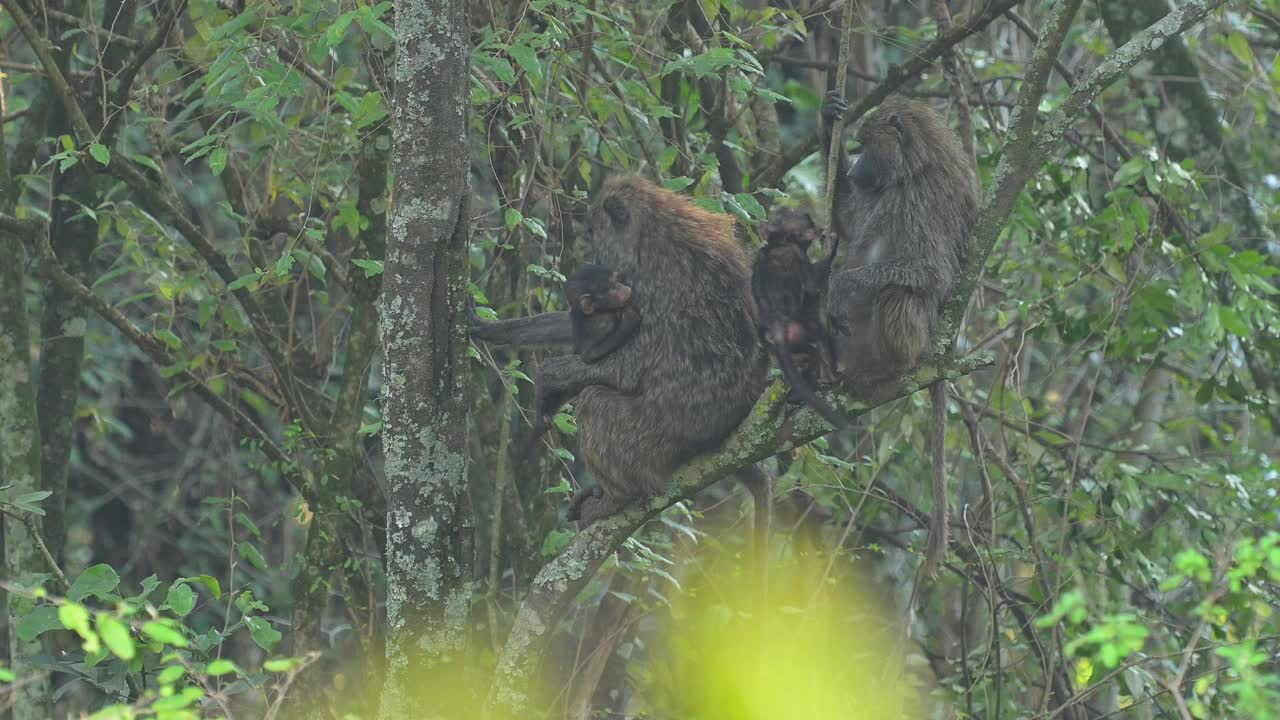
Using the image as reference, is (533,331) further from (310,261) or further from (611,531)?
(611,531)

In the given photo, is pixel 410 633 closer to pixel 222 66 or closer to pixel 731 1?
pixel 222 66

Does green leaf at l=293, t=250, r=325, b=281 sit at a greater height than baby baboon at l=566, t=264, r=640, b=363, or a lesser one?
greater

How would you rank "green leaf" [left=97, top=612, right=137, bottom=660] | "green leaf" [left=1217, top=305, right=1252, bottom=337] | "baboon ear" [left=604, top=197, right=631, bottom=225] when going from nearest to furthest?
"green leaf" [left=97, top=612, right=137, bottom=660]
"baboon ear" [left=604, top=197, right=631, bottom=225]
"green leaf" [left=1217, top=305, right=1252, bottom=337]

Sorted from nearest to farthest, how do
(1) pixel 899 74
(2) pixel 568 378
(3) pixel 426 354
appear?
(3) pixel 426 354 < (2) pixel 568 378 < (1) pixel 899 74

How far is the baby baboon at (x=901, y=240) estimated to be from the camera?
201 inches

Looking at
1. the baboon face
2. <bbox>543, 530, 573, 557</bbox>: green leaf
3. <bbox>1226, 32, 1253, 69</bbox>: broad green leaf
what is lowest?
<bbox>543, 530, 573, 557</bbox>: green leaf

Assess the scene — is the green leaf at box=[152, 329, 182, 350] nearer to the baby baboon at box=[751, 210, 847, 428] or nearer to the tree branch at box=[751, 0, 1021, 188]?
the baby baboon at box=[751, 210, 847, 428]

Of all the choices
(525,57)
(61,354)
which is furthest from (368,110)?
(61,354)

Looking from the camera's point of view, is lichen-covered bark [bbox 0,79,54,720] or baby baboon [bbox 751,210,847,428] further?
lichen-covered bark [bbox 0,79,54,720]

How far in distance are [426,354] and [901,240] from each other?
2194 mm

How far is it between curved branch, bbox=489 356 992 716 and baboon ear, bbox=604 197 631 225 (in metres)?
1.31

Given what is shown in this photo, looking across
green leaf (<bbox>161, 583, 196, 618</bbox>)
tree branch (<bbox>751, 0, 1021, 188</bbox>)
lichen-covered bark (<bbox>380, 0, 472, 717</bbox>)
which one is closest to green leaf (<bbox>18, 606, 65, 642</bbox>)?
green leaf (<bbox>161, 583, 196, 618</bbox>)

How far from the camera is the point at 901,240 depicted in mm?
5309

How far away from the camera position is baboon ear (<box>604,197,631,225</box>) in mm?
5695
